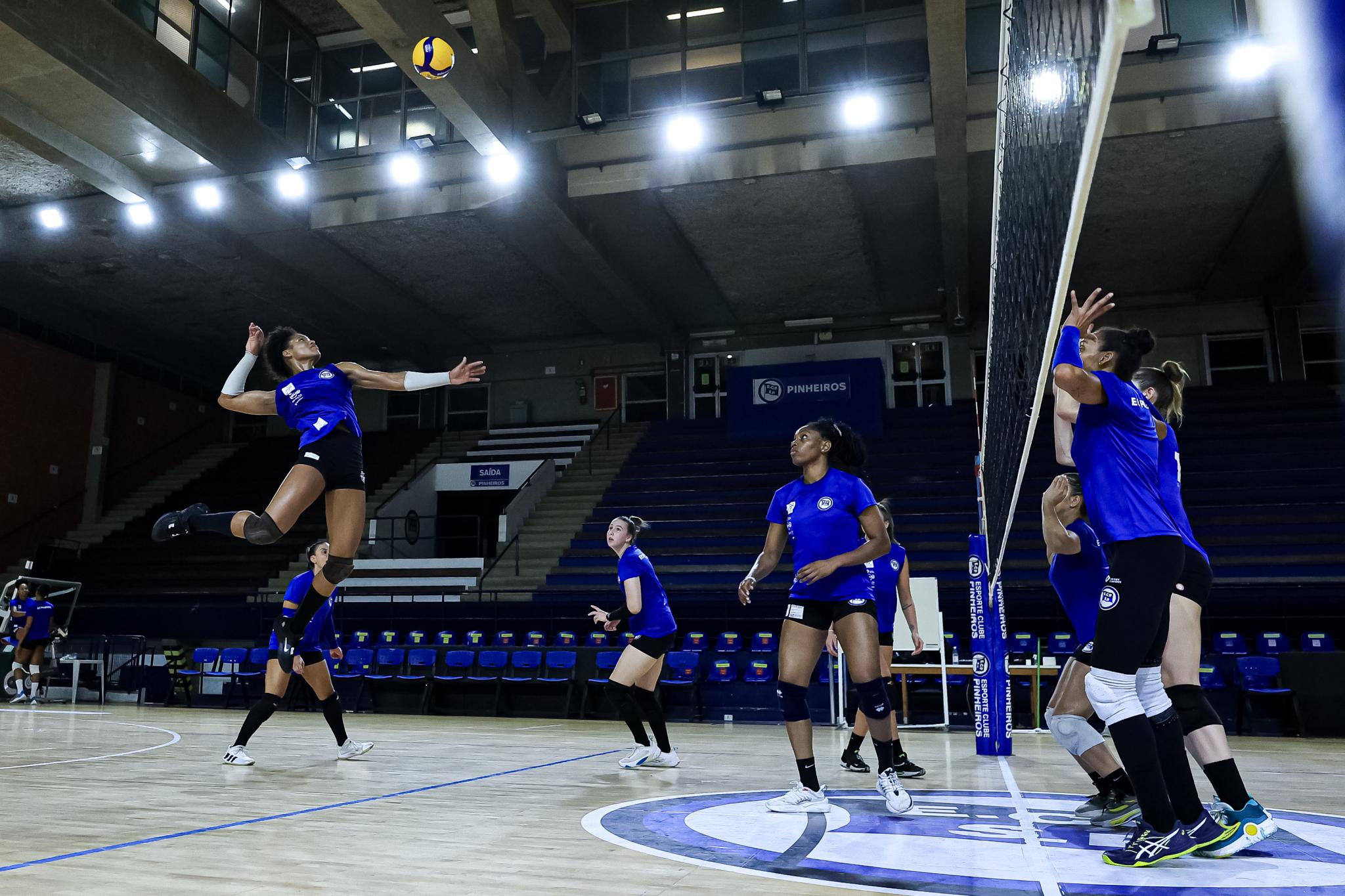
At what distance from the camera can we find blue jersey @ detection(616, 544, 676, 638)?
22.0ft

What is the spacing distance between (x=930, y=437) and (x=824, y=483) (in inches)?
648

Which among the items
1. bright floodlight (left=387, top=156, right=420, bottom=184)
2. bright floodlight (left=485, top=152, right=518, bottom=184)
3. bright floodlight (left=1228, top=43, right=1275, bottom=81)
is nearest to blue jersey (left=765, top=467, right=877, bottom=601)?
bright floodlight (left=485, top=152, right=518, bottom=184)

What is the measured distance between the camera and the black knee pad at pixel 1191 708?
3.69 meters

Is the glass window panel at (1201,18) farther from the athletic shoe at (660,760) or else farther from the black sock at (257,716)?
the black sock at (257,716)

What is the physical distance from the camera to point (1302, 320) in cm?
2169

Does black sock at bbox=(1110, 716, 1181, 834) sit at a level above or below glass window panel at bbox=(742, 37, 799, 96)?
below

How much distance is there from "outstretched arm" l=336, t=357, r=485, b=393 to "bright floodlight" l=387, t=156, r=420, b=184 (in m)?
11.4

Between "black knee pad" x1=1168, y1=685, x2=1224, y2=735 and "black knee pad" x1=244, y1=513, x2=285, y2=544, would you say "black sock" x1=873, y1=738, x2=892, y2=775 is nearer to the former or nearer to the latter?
"black knee pad" x1=1168, y1=685, x2=1224, y2=735

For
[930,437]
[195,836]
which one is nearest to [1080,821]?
[195,836]

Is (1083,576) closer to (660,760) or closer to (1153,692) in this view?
(1153,692)

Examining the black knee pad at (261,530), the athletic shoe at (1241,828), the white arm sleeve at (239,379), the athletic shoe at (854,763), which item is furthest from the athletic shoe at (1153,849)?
the white arm sleeve at (239,379)

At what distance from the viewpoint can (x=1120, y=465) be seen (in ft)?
11.5

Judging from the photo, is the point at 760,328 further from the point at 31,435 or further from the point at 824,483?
the point at 824,483

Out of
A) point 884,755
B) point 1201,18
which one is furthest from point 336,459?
point 1201,18
